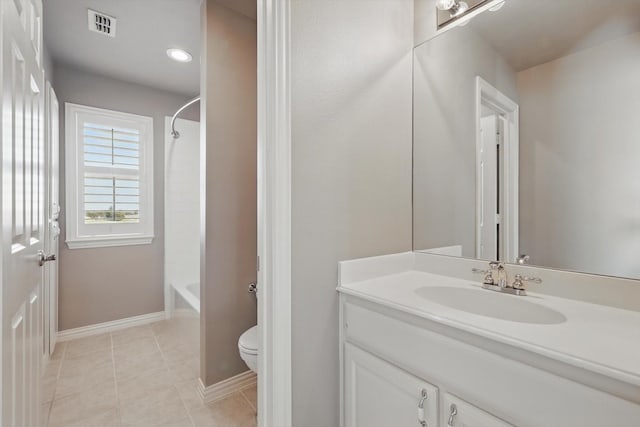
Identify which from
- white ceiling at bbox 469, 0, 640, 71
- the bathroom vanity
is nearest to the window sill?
the bathroom vanity

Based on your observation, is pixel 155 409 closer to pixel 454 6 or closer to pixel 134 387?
pixel 134 387

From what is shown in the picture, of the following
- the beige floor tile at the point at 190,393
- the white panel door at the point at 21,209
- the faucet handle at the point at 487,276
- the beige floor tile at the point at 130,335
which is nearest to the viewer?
the white panel door at the point at 21,209

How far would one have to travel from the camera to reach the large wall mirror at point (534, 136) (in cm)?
98

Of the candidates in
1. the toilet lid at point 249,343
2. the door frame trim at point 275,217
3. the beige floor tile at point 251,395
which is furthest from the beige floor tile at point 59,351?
the door frame trim at point 275,217

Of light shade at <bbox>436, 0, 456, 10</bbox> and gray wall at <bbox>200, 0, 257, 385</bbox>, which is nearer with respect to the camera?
light shade at <bbox>436, 0, 456, 10</bbox>

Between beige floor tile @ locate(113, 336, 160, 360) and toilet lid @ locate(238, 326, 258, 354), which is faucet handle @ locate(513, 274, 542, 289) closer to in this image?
toilet lid @ locate(238, 326, 258, 354)

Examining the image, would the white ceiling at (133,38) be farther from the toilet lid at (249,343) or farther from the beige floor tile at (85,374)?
the beige floor tile at (85,374)

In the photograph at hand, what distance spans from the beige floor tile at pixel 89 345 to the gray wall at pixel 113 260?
0.52 feet

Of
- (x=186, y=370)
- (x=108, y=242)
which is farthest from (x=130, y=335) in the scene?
(x=186, y=370)

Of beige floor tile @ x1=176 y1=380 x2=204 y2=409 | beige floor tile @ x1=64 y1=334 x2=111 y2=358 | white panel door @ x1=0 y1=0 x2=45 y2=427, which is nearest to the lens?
white panel door @ x1=0 y1=0 x2=45 y2=427

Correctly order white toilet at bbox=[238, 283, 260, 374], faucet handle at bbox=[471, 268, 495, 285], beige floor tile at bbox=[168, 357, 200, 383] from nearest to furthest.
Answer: faucet handle at bbox=[471, 268, 495, 285]
white toilet at bbox=[238, 283, 260, 374]
beige floor tile at bbox=[168, 357, 200, 383]

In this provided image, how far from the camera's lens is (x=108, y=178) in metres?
2.82

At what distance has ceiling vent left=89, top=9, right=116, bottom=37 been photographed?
194cm

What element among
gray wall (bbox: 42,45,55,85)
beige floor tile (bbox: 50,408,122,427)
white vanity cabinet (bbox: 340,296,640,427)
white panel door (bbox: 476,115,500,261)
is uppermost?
gray wall (bbox: 42,45,55,85)
